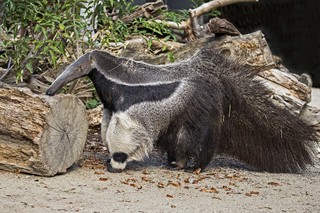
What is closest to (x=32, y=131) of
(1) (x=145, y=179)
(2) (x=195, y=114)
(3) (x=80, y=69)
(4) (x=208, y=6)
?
(3) (x=80, y=69)

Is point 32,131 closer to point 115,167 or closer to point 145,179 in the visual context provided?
point 115,167

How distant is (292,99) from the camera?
9.26m

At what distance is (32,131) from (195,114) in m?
1.75

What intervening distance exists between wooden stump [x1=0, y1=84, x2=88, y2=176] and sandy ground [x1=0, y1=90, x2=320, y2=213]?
132mm

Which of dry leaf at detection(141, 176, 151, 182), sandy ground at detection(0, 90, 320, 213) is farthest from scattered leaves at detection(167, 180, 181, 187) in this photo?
dry leaf at detection(141, 176, 151, 182)

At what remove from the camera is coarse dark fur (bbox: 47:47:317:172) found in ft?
24.8

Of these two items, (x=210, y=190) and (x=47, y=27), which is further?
(x=47, y=27)

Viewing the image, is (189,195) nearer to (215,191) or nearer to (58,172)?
(215,191)

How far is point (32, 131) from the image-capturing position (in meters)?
6.88

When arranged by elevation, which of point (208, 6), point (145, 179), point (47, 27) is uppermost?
point (208, 6)

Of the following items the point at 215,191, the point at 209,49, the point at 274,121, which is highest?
the point at 209,49

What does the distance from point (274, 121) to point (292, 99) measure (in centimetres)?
128

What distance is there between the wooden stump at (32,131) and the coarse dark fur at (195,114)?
329mm

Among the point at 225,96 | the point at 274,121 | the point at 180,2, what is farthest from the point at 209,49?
the point at 180,2
